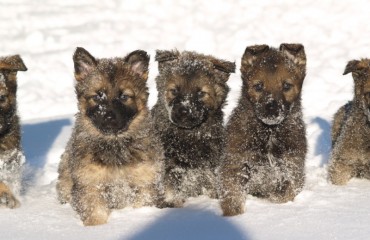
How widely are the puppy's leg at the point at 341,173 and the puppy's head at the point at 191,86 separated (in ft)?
4.82

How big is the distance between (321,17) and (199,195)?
11.5m

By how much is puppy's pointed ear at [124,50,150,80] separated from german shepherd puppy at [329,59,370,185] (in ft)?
7.68

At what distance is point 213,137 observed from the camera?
7078 mm

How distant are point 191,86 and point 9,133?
2.18m

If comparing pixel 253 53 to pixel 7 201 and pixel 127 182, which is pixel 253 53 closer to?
pixel 127 182

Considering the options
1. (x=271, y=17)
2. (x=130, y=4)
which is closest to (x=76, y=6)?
(x=130, y=4)

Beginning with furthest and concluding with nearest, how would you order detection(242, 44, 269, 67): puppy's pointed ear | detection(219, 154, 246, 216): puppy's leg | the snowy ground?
detection(242, 44, 269, 67): puppy's pointed ear, detection(219, 154, 246, 216): puppy's leg, the snowy ground

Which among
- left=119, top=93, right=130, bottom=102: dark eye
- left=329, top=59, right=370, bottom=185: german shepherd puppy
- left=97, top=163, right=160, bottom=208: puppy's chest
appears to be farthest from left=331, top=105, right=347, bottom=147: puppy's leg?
left=119, top=93, right=130, bottom=102: dark eye

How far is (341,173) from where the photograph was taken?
7316mm

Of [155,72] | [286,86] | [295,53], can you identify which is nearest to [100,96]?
[286,86]

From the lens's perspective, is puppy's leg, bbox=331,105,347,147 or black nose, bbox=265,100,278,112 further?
puppy's leg, bbox=331,105,347,147

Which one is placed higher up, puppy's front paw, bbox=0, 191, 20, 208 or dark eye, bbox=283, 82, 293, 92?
dark eye, bbox=283, 82, 293, 92

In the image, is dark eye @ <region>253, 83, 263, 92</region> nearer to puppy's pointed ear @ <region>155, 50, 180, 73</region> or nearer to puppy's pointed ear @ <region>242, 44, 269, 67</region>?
puppy's pointed ear @ <region>242, 44, 269, 67</region>

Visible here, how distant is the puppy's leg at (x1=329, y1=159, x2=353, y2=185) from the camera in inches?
287
